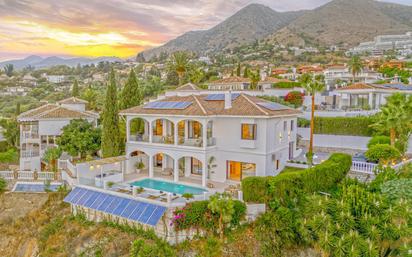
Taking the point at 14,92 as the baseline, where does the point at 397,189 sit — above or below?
below

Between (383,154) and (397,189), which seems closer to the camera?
(397,189)

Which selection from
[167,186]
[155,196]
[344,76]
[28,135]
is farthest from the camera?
[344,76]

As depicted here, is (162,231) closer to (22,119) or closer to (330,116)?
(22,119)

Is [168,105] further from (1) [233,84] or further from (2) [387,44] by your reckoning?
(2) [387,44]

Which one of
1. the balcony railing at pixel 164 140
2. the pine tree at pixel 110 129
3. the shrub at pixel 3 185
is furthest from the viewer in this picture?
the pine tree at pixel 110 129

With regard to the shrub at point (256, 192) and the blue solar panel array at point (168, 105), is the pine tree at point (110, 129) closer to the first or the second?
the blue solar panel array at point (168, 105)

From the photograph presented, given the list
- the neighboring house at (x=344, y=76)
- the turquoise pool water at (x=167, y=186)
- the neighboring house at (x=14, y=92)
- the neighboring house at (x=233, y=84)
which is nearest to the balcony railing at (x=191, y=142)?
the turquoise pool water at (x=167, y=186)

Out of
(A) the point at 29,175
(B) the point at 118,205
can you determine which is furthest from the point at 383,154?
(A) the point at 29,175
